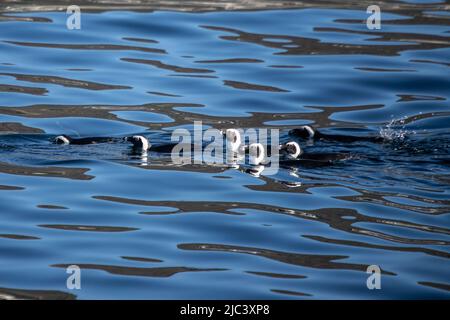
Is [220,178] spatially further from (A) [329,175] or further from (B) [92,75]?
(B) [92,75]

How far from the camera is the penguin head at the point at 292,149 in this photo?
1161 cm

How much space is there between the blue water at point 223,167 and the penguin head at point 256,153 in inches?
17.9

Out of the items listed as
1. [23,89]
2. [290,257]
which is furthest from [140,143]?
[290,257]

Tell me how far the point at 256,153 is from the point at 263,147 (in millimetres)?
283

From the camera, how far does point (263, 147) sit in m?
12.1

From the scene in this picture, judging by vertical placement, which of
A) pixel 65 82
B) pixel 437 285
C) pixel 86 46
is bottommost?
pixel 437 285

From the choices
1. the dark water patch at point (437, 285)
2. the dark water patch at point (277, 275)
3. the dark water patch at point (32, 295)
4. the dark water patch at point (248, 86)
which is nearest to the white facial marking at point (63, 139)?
the dark water patch at point (248, 86)

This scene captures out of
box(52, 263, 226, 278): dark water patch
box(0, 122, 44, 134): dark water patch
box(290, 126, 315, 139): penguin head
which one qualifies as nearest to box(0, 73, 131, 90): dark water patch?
box(0, 122, 44, 134): dark water patch

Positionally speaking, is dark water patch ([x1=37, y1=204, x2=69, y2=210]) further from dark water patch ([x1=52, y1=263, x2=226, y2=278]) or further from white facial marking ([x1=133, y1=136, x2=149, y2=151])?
white facial marking ([x1=133, y1=136, x2=149, y2=151])

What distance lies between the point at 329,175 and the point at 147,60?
6.13 metres

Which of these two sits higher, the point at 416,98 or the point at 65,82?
the point at 65,82

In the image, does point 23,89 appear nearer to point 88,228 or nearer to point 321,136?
point 321,136

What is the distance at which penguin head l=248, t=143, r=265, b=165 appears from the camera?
1172cm

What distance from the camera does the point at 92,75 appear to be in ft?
50.8
